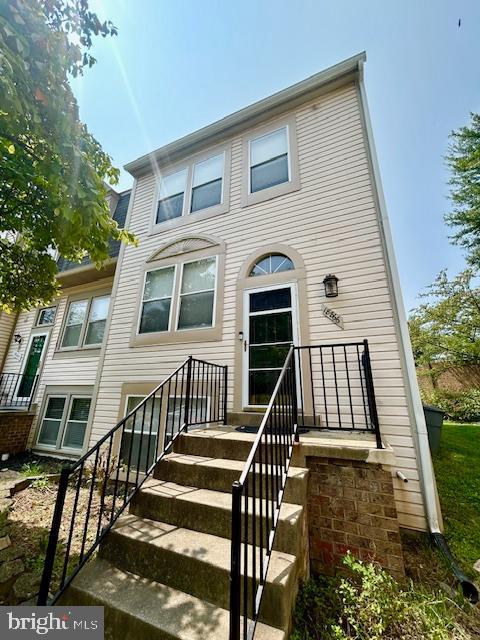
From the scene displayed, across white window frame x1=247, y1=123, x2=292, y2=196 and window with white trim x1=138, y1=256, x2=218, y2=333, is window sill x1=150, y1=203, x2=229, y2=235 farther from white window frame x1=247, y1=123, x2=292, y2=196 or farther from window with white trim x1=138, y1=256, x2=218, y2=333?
window with white trim x1=138, y1=256, x2=218, y2=333

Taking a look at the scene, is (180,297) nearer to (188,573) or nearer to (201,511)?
(201,511)

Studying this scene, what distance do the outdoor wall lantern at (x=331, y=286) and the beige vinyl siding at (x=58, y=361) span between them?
6672 millimetres

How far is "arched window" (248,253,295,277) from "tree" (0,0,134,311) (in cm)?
244

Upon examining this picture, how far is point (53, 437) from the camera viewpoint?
292 inches

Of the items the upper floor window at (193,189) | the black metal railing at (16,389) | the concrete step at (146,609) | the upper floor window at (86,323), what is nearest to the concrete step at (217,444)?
the concrete step at (146,609)

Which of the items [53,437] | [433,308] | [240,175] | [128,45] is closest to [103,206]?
[240,175]

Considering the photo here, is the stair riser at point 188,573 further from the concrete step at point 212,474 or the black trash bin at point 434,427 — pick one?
the black trash bin at point 434,427

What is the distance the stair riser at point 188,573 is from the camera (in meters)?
1.72

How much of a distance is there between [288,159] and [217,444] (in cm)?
Answer: 576

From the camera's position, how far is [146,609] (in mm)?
1786

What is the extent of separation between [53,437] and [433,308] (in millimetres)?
16901

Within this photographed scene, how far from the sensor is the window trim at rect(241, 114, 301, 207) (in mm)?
5391

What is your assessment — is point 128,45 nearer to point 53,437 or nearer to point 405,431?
point 405,431

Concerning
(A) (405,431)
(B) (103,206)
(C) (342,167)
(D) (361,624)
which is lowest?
(D) (361,624)
